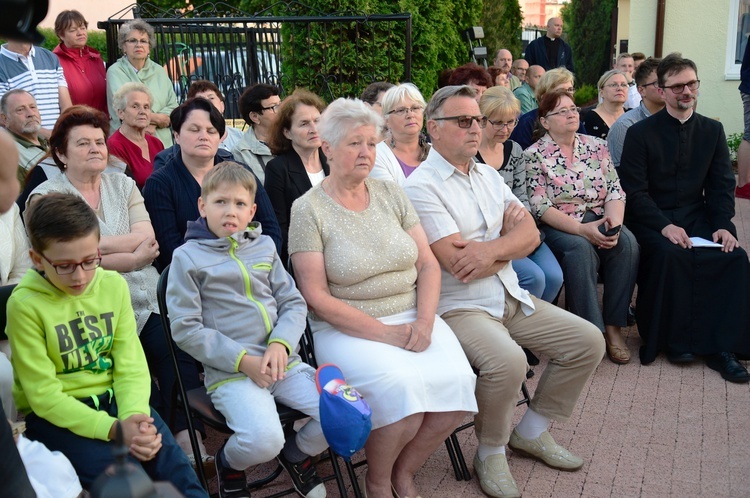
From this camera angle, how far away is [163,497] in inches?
53.7

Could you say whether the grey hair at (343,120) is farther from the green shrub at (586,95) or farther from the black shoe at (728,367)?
the green shrub at (586,95)

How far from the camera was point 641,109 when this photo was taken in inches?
265

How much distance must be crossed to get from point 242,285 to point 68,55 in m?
4.45

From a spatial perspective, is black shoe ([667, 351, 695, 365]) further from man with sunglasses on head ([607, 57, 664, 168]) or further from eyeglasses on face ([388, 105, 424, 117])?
eyeglasses on face ([388, 105, 424, 117])

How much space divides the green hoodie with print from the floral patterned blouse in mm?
3245

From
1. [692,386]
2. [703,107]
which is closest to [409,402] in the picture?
[692,386]

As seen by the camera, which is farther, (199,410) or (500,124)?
(500,124)

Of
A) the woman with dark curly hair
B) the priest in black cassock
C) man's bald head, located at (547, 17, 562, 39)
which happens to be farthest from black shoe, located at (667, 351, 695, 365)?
man's bald head, located at (547, 17, 562, 39)

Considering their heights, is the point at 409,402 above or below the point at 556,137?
below

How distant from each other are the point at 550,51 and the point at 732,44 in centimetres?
329

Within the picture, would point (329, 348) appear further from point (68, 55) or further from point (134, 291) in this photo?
point (68, 55)

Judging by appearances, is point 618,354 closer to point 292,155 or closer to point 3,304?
point 292,155

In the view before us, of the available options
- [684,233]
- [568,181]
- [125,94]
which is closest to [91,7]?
[125,94]

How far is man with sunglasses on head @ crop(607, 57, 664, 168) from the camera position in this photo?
6430 millimetres
